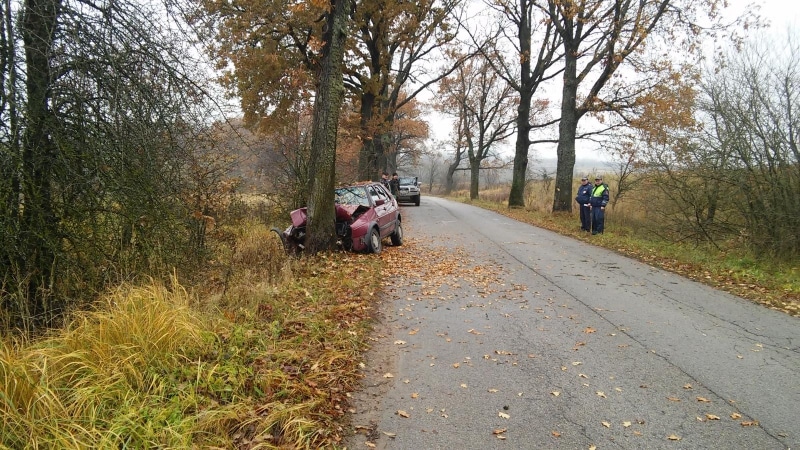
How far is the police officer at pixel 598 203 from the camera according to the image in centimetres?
1223

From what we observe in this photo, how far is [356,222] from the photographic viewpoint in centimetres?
902

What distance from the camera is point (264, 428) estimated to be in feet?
9.16

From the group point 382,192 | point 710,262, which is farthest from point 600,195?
point 382,192

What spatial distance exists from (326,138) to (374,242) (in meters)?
2.49

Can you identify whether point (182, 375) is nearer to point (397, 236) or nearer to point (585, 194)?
point (397, 236)

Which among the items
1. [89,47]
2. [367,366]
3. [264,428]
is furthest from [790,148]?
[89,47]

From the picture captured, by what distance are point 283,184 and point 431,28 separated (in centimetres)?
1055

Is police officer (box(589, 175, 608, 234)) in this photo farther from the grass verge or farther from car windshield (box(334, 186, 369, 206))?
car windshield (box(334, 186, 369, 206))

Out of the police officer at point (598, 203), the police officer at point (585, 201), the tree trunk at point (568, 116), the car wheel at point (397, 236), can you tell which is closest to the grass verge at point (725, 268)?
the police officer at point (598, 203)

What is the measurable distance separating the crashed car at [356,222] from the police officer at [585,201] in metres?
6.43

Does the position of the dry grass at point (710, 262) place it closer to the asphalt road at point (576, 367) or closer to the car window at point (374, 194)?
the asphalt road at point (576, 367)

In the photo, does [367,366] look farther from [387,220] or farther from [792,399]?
[387,220]

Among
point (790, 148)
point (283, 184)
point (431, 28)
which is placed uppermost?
point (431, 28)

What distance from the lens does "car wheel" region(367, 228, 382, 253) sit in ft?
29.6
